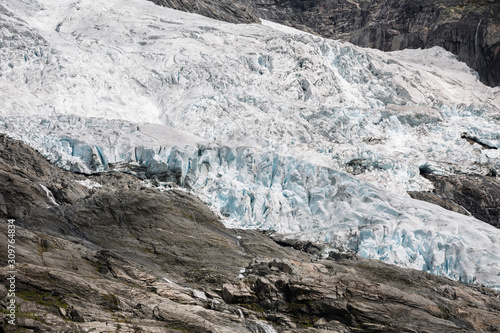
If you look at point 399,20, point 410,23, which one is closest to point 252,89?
point 410,23

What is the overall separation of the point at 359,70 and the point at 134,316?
32.8 meters

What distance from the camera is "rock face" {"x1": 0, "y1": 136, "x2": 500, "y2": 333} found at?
1293 cm

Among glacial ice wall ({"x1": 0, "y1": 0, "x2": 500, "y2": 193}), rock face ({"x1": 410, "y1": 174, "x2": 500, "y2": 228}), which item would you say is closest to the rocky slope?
glacial ice wall ({"x1": 0, "y1": 0, "x2": 500, "y2": 193})

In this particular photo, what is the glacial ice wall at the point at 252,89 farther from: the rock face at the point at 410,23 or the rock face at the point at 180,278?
the rock face at the point at 180,278

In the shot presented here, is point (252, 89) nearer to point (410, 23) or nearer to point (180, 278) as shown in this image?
point (180, 278)

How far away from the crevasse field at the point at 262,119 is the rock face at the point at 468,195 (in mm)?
1038

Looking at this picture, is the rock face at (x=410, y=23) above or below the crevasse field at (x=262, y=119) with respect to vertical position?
above

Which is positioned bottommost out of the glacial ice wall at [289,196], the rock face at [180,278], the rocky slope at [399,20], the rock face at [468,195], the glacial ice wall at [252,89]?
the rock face at [180,278]

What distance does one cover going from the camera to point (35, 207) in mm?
18719

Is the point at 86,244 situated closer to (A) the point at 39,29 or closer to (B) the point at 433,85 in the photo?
(A) the point at 39,29

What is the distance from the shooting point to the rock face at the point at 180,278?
42.4ft

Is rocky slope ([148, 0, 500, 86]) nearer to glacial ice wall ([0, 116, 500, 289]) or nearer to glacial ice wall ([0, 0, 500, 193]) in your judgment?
glacial ice wall ([0, 0, 500, 193])

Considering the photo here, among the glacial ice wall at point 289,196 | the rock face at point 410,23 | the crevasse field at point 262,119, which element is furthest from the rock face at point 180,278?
the rock face at point 410,23

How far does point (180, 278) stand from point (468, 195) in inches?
724
